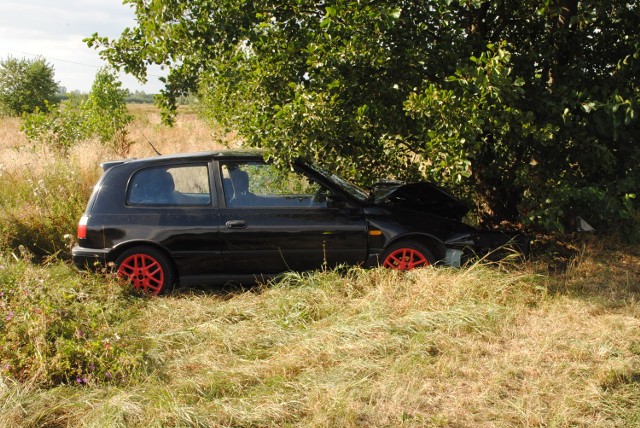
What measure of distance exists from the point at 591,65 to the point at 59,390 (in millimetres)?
6190

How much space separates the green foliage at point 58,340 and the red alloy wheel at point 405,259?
266 centimetres

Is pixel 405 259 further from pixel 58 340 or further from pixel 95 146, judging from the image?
pixel 95 146

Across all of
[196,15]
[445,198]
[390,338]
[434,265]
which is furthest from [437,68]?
[390,338]

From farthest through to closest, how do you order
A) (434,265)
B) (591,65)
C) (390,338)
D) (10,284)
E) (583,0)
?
(591,65)
(434,265)
(583,0)
(10,284)
(390,338)

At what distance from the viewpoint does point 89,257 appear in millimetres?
6121

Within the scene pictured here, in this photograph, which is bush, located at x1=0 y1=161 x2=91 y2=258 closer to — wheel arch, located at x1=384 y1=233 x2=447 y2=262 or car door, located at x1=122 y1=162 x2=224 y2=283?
car door, located at x1=122 y1=162 x2=224 y2=283

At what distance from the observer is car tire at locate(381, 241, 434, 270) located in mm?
6266

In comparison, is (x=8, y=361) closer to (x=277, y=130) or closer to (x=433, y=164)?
(x=277, y=130)

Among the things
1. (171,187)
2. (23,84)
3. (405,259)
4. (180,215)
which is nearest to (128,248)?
(180,215)

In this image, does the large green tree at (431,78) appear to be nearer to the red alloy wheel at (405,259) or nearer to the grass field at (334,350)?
the red alloy wheel at (405,259)

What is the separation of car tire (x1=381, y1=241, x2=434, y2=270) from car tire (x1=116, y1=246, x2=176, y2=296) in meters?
2.24

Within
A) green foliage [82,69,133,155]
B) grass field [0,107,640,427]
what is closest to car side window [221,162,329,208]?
grass field [0,107,640,427]

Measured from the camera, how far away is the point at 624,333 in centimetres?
482

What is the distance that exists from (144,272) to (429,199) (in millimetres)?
3212
